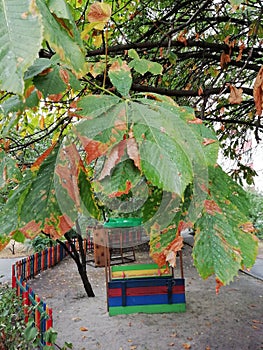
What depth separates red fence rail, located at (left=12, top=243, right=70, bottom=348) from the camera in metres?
4.07

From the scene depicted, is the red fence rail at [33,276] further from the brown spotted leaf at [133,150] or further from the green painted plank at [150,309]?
the brown spotted leaf at [133,150]

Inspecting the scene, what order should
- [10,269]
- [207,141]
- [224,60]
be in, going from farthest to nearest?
[10,269]
[224,60]
[207,141]

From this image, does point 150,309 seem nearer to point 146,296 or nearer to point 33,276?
point 146,296

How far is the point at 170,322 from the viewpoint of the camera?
17.4 feet

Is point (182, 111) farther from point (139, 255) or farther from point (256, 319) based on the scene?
point (139, 255)

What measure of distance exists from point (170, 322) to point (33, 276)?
398 cm

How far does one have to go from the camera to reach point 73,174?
67 cm

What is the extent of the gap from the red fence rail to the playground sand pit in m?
0.54

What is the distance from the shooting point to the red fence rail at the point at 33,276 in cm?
407

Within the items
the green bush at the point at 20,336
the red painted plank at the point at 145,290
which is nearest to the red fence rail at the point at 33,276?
the green bush at the point at 20,336

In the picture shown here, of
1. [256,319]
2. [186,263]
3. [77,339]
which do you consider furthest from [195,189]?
[186,263]

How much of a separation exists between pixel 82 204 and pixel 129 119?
7.0 inches

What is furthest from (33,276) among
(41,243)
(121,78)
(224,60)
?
(121,78)

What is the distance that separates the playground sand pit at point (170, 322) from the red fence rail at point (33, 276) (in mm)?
536
